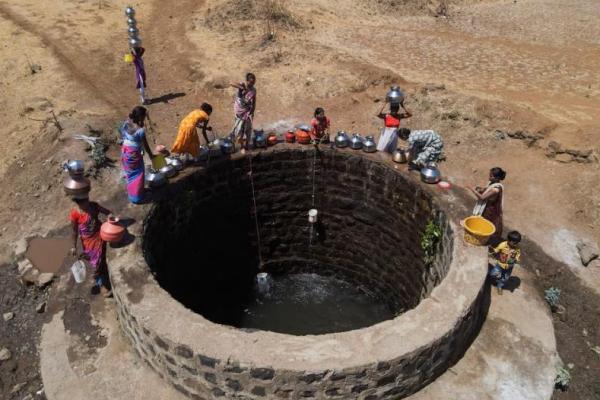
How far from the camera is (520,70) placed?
1314cm

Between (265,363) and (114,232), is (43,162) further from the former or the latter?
(265,363)

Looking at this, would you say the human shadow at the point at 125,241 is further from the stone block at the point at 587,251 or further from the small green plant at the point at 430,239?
the stone block at the point at 587,251

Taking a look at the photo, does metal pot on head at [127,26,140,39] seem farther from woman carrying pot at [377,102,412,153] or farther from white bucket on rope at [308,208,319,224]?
woman carrying pot at [377,102,412,153]

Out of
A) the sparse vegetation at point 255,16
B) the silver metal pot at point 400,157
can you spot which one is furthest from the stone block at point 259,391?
the sparse vegetation at point 255,16

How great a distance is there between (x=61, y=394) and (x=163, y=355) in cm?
114

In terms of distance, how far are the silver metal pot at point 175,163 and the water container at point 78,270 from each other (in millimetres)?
1665

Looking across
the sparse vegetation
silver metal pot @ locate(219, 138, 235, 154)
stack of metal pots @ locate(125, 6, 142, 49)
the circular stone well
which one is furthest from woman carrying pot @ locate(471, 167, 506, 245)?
the sparse vegetation

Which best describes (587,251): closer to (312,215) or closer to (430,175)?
(430,175)

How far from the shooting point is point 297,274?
28.4 feet

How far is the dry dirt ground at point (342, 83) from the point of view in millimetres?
8047

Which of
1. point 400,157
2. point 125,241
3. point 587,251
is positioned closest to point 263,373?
Result: point 125,241

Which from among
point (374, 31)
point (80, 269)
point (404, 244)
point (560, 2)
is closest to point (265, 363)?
point (80, 269)

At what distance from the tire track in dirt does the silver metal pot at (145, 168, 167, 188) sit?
5.34 m

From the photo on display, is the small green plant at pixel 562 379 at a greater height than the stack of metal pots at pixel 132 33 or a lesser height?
lesser
